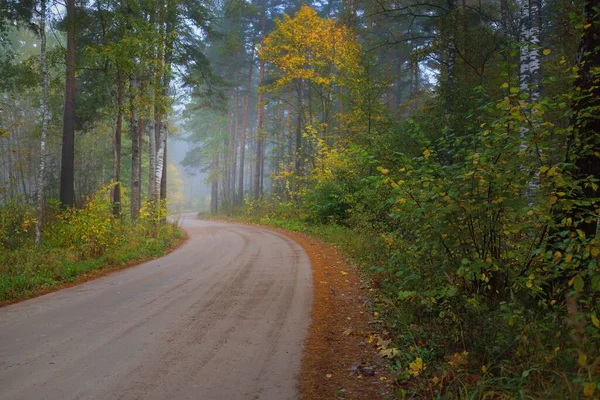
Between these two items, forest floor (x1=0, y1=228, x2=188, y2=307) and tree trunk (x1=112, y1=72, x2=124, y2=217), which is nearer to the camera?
forest floor (x1=0, y1=228, x2=188, y2=307)

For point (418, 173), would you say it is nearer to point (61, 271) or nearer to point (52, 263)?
point (61, 271)

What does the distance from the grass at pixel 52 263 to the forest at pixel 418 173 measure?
72mm

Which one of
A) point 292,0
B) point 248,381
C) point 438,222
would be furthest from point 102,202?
point 292,0

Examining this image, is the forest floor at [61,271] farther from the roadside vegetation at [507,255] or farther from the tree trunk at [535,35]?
the tree trunk at [535,35]

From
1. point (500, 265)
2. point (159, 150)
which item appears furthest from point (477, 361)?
point (159, 150)

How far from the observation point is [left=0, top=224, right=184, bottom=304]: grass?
7.23m

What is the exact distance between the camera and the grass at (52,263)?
7229 millimetres

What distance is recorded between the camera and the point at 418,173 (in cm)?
505

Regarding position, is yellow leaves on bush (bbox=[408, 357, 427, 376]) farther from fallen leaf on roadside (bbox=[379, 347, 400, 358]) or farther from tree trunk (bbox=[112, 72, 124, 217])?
tree trunk (bbox=[112, 72, 124, 217])

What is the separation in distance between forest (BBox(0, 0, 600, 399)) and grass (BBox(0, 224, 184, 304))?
0.07 meters

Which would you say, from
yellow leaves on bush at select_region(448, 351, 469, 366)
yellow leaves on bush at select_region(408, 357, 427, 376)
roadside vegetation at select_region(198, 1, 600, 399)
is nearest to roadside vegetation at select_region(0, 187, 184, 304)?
roadside vegetation at select_region(198, 1, 600, 399)

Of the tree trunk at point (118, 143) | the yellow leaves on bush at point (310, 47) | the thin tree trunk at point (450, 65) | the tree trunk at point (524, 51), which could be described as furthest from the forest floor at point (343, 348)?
the yellow leaves on bush at point (310, 47)

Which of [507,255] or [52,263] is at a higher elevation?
[507,255]

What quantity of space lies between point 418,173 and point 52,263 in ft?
28.2
